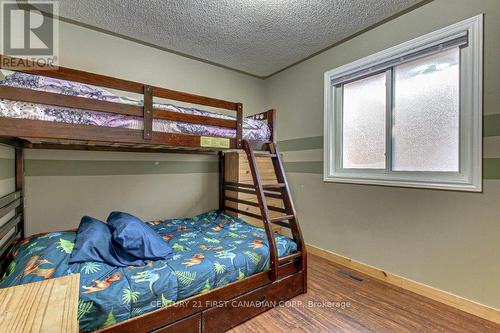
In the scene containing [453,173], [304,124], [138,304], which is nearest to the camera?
[138,304]

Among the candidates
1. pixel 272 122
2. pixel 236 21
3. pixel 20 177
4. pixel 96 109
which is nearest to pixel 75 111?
pixel 96 109

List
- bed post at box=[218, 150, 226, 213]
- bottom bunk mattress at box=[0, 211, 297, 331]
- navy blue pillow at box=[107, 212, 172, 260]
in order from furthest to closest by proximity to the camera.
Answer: bed post at box=[218, 150, 226, 213] < navy blue pillow at box=[107, 212, 172, 260] < bottom bunk mattress at box=[0, 211, 297, 331]

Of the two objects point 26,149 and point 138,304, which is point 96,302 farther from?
point 26,149

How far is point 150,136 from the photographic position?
1637 millimetres

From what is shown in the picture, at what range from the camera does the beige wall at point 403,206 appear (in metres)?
1.74

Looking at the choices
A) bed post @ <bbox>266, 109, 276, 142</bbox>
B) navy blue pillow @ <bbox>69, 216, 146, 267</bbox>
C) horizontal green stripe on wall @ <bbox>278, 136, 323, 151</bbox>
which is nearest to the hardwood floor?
navy blue pillow @ <bbox>69, 216, 146, 267</bbox>

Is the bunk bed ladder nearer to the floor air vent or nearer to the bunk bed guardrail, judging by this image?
the bunk bed guardrail

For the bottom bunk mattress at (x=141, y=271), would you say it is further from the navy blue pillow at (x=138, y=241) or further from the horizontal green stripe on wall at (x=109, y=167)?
the horizontal green stripe on wall at (x=109, y=167)

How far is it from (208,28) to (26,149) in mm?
2110

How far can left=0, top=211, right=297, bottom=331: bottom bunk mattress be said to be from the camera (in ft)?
4.09

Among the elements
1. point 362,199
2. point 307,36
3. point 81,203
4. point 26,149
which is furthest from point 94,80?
point 362,199

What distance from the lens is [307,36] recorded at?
2.60 metres

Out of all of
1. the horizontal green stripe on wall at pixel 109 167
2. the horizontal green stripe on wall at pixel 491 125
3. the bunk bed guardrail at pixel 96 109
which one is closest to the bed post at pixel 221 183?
the horizontal green stripe on wall at pixel 109 167

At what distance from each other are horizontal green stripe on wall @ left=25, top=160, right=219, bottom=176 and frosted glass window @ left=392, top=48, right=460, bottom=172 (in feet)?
7.56
